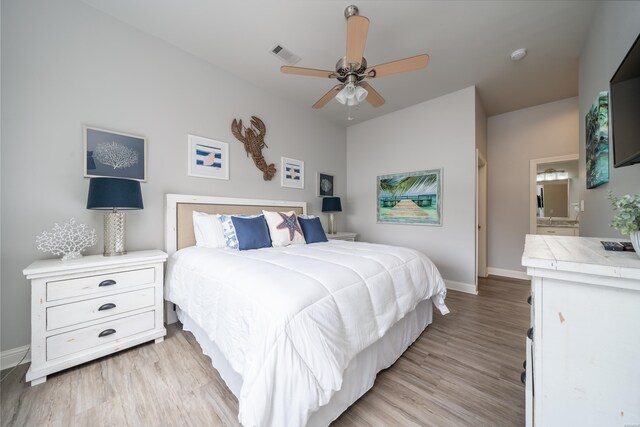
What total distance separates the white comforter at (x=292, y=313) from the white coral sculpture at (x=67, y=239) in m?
0.82

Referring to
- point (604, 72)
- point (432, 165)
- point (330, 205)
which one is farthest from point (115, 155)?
point (604, 72)

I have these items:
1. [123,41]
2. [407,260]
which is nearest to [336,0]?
[123,41]

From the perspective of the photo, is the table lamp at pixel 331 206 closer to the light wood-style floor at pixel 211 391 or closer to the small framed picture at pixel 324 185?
the small framed picture at pixel 324 185

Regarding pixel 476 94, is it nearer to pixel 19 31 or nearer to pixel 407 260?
pixel 407 260

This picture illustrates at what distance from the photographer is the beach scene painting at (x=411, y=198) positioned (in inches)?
141

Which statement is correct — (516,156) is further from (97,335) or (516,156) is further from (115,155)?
(97,335)

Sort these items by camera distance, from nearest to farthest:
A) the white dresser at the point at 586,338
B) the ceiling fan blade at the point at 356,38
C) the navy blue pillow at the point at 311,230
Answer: the white dresser at the point at 586,338 → the ceiling fan blade at the point at 356,38 → the navy blue pillow at the point at 311,230

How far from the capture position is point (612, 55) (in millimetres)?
1626

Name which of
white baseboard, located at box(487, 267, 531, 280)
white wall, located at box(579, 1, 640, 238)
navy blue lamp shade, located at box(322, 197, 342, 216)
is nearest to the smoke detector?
white wall, located at box(579, 1, 640, 238)

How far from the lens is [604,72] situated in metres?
1.79

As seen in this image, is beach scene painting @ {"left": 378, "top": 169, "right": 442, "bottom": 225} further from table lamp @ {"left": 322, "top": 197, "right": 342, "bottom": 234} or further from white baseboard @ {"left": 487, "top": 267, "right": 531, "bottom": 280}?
white baseboard @ {"left": 487, "top": 267, "right": 531, "bottom": 280}

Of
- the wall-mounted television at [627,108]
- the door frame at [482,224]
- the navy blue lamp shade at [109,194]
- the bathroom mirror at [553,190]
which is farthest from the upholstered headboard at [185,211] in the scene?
the bathroom mirror at [553,190]

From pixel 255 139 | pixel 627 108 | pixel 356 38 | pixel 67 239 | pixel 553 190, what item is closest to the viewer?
pixel 627 108

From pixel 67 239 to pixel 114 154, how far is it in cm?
80
